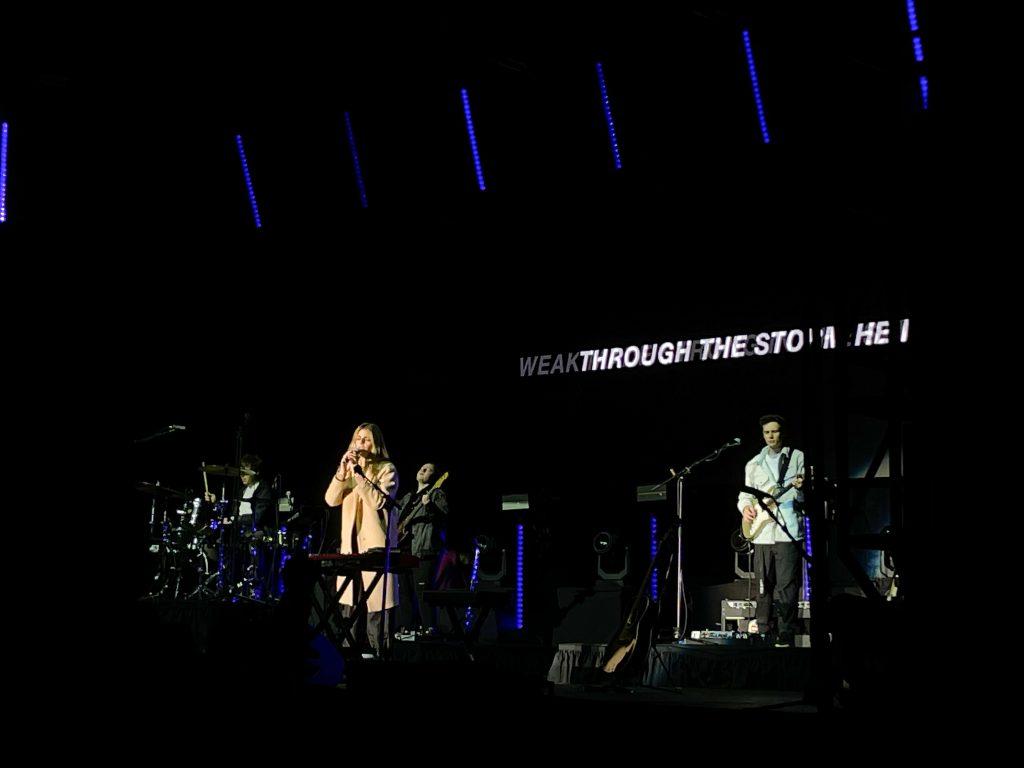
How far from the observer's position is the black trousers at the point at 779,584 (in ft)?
30.0

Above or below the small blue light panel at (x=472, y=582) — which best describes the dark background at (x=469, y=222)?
above

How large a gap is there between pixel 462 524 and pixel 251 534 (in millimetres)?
2375

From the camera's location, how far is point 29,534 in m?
2.88

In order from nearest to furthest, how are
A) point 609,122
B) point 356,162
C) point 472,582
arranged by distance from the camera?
1. point 609,122
2. point 472,582
3. point 356,162

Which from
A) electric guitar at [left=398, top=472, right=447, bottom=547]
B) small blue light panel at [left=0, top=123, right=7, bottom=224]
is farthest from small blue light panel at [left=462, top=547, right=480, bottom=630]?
small blue light panel at [left=0, top=123, right=7, bottom=224]

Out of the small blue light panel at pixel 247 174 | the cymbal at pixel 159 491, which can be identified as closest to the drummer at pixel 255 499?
the cymbal at pixel 159 491

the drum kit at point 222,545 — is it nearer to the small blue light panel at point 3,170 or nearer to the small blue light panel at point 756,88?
the small blue light panel at point 3,170

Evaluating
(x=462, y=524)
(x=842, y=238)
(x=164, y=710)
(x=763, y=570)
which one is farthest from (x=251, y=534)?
(x=164, y=710)

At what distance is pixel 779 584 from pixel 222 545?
5885 mm

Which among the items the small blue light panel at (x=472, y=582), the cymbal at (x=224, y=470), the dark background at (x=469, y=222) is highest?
the dark background at (x=469, y=222)

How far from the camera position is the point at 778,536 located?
30.2 ft

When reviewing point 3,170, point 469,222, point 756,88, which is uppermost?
point 756,88

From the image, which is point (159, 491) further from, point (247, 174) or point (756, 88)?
point (756, 88)

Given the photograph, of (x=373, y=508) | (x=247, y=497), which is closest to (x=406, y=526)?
(x=373, y=508)
